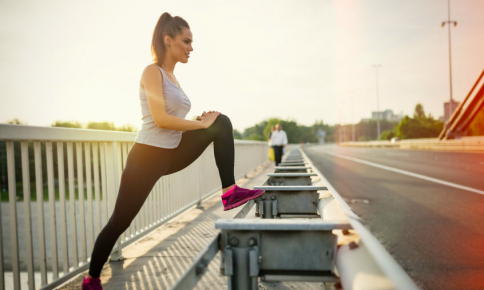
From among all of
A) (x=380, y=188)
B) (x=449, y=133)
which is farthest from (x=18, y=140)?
(x=449, y=133)

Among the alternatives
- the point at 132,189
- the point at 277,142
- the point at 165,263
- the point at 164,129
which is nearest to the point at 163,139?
the point at 164,129

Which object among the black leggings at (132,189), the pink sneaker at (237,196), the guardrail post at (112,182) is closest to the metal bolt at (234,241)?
the pink sneaker at (237,196)

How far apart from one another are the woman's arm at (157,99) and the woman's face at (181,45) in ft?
0.83

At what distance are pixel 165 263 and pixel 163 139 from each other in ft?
5.02

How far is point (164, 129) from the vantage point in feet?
8.28

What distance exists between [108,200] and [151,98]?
1608mm

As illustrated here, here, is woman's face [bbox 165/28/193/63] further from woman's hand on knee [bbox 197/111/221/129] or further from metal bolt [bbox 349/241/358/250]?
metal bolt [bbox 349/241/358/250]

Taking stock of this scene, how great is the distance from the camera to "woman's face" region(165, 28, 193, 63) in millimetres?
2635

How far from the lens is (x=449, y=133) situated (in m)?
39.6

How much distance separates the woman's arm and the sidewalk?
2.79 feet

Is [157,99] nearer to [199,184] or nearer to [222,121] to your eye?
[222,121]

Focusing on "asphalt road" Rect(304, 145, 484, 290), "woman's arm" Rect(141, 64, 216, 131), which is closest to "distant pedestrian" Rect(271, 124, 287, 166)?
"asphalt road" Rect(304, 145, 484, 290)

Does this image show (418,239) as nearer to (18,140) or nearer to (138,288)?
(138,288)


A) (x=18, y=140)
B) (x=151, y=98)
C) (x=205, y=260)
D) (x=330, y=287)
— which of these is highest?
(x=151, y=98)
